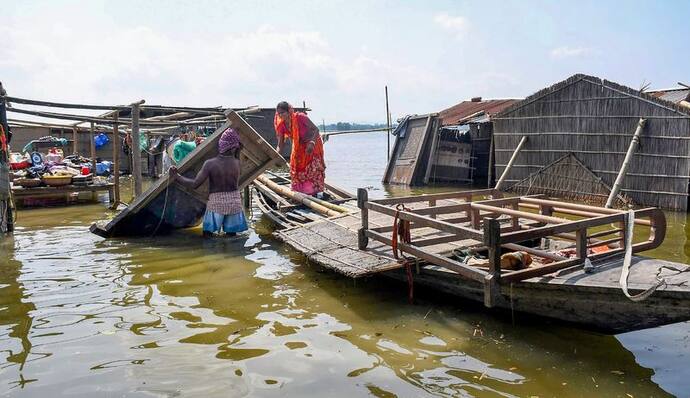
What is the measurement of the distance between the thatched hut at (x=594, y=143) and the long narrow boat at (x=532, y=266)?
21.6 feet

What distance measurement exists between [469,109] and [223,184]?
526 inches

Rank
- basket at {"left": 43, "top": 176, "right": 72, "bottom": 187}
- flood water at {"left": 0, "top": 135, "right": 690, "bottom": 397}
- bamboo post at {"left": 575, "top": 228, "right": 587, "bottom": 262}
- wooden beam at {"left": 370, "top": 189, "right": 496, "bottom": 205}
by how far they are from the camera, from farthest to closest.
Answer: basket at {"left": 43, "top": 176, "right": 72, "bottom": 187} → wooden beam at {"left": 370, "top": 189, "right": 496, "bottom": 205} → bamboo post at {"left": 575, "top": 228, "right": 587, "bottom": 262} → flood water at {"left": 0, "top": 135, "right": 690, "bottom": 397}

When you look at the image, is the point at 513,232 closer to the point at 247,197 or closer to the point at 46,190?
the point at 247,197

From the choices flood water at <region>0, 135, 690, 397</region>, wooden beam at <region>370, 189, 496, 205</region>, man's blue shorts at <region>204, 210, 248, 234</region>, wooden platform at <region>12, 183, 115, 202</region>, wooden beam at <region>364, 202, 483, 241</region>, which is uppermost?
wooden beam at <region>370, 189, 496, 205</region>

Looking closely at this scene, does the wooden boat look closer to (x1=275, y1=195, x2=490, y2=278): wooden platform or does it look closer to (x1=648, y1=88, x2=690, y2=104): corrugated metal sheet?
(x1=275, y1=195, x2=490, y2=278): wooden platform

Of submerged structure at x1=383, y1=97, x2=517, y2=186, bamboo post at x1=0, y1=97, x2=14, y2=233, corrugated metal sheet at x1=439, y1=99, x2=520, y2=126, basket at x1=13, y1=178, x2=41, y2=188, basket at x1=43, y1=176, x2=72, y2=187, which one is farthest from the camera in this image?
corrugated metal sheet at x1=439, y1=99, x2=520, y2=126

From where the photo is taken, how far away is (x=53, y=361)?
13.4ft

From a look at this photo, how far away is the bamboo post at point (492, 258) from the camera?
4.12 metres

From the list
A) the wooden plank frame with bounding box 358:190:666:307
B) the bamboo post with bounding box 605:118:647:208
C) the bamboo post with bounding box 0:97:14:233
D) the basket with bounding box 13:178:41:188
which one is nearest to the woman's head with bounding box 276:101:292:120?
the wooden plank frame with bounding box 358:190:666:307

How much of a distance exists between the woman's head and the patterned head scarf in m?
1.10

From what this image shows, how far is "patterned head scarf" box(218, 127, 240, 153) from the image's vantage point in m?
7.75

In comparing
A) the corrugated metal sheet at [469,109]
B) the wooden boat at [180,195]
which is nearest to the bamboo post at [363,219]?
the wooden boat at [180,195]

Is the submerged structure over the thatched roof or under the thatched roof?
under

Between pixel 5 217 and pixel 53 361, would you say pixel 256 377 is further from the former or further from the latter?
pixel 5 217
